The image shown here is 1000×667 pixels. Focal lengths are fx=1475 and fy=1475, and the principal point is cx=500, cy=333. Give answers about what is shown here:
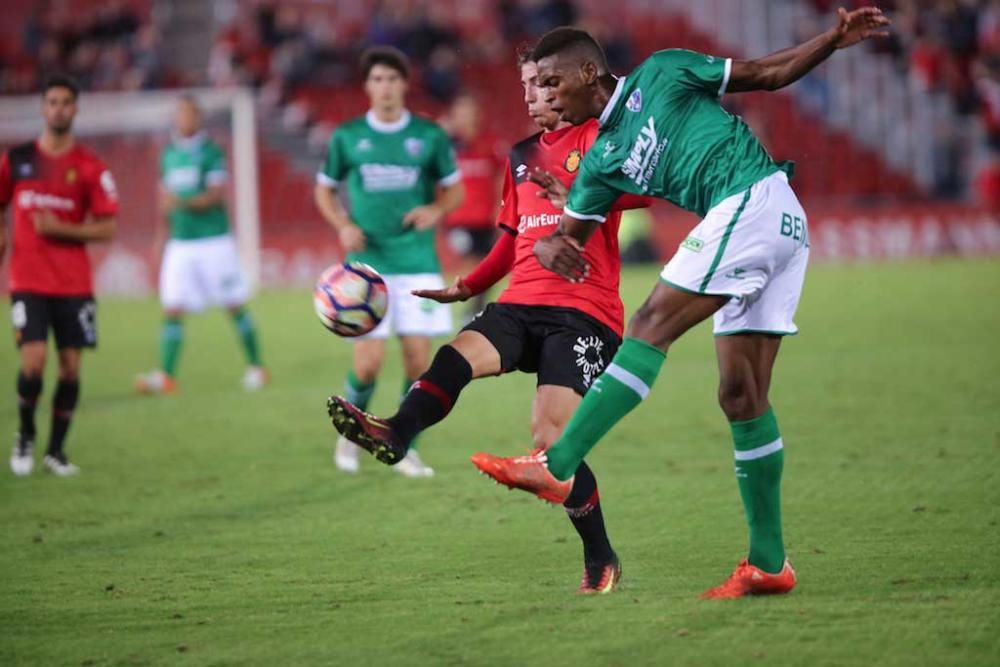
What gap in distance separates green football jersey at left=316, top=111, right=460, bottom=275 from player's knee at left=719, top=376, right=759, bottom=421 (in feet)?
14.9

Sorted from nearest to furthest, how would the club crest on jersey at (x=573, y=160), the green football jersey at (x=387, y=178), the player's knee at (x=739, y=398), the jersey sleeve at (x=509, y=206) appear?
the player's knee at (x=739, y=398)
the club crest on jersey at (x=573, y=160)
the jersey sleeve at (x=509, y=206)
the green football jersey at (x=387, y=178)

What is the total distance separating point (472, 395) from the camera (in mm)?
13930

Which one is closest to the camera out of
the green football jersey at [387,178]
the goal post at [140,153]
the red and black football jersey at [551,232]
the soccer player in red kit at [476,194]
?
the red and black football jersey at [551,232]

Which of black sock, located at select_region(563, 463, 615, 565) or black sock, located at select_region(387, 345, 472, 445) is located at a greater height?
black sock, located at select_region(387, 345, 472, 445)

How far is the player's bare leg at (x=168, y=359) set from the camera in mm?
14734

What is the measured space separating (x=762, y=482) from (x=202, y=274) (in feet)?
34.3

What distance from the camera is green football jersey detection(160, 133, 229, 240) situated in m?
15.7

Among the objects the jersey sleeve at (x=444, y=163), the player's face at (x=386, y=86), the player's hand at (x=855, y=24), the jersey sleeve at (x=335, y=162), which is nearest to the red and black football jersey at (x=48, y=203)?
the jersey sleeve at (x=335, y=162)

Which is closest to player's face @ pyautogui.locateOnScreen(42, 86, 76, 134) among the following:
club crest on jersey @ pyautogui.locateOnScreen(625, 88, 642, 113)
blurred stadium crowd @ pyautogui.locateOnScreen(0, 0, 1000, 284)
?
club crest on jersey @ pyautogui.locateOnScreen(625, 88, 642, 113)

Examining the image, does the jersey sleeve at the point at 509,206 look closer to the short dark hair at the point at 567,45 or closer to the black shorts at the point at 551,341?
the black shorts at the point at 551,341

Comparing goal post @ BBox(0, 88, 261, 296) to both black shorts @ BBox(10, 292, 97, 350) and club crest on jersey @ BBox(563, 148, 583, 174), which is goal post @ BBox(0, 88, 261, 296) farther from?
club crest on jersey @ BBox(563, 148, 583, 174)

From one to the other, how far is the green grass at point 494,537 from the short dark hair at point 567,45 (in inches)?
87.9

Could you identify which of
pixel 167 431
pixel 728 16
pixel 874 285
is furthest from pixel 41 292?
pixel 728 16

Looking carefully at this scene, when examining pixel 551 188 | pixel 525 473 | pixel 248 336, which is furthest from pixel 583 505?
pixel 248 336
